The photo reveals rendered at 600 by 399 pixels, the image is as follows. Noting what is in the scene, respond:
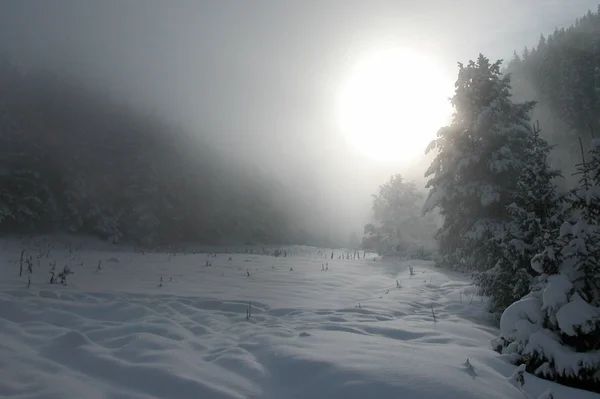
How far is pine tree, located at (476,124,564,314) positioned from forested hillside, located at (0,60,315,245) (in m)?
30.9

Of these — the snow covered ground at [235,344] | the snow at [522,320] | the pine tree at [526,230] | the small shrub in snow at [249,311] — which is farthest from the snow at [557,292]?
the small shrub in snow at [249,311]

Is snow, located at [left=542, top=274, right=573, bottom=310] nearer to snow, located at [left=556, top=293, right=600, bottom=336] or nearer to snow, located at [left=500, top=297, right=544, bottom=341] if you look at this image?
snow, located at [left=556, top=293, right=600, bottom=336]

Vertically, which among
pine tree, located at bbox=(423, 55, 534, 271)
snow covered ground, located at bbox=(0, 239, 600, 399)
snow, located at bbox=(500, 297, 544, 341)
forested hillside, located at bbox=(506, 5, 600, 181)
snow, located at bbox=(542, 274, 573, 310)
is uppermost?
forested hillside, located at bbox=(506, 5, 600, 181)

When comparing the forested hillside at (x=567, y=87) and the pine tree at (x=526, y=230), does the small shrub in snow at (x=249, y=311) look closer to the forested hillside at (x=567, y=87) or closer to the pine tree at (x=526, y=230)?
the pine tree at (x=526, y=230)

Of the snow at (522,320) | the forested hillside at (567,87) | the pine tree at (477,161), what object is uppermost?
the forested hillside at (567,87)

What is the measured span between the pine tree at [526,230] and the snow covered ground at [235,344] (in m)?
0.84

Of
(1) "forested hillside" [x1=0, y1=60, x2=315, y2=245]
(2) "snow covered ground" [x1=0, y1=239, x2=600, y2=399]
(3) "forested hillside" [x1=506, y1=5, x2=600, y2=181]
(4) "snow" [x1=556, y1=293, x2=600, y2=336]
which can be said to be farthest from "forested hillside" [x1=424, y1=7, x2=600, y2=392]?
(3) "forested hillside" [x1=506, y1=5, x2=600, y2=181]

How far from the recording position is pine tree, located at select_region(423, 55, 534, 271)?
12.8 meters

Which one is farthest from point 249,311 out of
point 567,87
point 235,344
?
point 567,87

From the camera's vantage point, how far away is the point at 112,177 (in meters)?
38.1

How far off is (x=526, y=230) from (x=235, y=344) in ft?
19.9

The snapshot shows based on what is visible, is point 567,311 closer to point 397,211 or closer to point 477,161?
point 477,161

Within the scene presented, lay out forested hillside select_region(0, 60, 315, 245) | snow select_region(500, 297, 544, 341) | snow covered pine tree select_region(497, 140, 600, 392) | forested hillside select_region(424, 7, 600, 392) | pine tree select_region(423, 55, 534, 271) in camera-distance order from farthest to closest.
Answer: forested hillside select_region(0, 60, 315, 245), pine tree select_region(423, 55, 534, 271), snow select_region(500, 297, 544, 341), forested hillside select_region(424, 7, 600, 392), snow covered pine tree select_region(497, 140, 600, 392)

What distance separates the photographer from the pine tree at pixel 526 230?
654 centimetres
